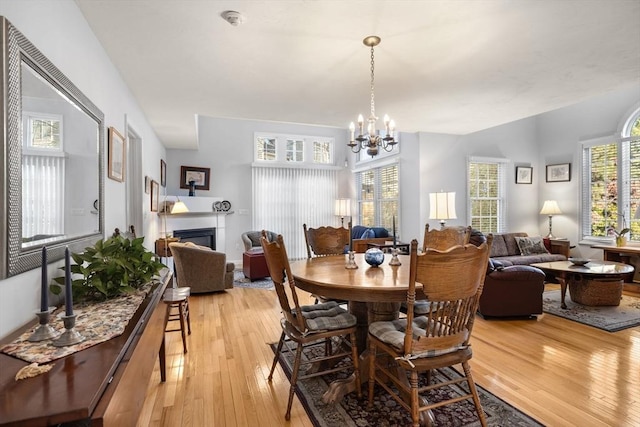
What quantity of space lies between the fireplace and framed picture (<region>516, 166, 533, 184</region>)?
6120 millimetres

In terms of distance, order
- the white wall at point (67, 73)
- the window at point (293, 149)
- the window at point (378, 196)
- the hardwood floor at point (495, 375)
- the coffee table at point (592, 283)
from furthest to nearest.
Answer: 1. the window at point (293, 149)
2. the window at point (378, 196)
3. the coffee table at point (592, 283)
4. the hardwood floor at point (495, 375)
5. the white wall at point (67, 73)

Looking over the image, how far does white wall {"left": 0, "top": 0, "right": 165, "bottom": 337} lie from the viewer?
125cm

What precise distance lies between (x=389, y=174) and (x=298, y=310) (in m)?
4.97

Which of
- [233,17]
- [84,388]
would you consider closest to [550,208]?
[233,17]

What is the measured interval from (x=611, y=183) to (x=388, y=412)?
591cm

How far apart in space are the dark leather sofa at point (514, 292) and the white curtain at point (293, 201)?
15.2ft

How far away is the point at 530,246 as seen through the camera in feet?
18.4

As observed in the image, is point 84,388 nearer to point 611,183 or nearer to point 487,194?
point 487,194

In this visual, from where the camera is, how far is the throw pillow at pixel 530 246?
561 centimetres

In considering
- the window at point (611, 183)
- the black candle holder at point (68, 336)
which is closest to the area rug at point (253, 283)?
the black candle holder at point (68, 336)

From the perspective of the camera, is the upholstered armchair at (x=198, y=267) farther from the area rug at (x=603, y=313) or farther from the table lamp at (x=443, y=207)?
the area rug at (x=603, y=313)

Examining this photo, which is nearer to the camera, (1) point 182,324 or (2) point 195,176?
(1) point 182,324

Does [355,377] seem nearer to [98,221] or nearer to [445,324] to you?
[445,324]

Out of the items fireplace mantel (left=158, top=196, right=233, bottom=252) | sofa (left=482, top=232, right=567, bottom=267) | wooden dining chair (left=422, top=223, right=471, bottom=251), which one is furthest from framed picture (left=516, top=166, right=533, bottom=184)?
fireplace mantel (left=158, top=196, right=233, bottom=252)
